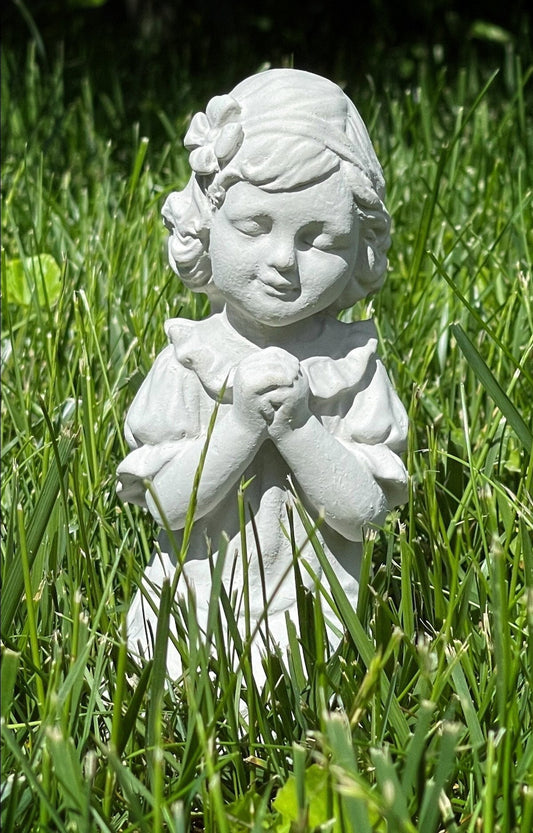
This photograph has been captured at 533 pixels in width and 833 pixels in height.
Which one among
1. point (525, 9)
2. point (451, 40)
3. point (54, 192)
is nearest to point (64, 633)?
point (54, 192)

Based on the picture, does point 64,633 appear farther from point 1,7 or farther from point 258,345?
point 1,7

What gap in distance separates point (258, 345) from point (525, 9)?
16.7 feet

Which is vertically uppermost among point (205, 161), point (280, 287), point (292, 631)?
point (205, 161)

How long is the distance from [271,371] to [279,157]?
0.29 m

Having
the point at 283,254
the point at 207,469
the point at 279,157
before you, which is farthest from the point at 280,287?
the point at 207,469

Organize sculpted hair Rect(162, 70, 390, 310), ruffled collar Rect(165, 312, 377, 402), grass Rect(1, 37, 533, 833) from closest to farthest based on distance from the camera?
grass Rect(1, 37, 533, 833)
sculpted hair Rect(162, 70, 390, 310)
ruffled collar Rect(165, 312, 377, 402)

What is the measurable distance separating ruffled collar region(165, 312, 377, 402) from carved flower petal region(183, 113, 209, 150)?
0.26m

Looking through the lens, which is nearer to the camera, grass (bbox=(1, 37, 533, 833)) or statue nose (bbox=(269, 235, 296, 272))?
grass (bbox=(1, 37, 533, 833))

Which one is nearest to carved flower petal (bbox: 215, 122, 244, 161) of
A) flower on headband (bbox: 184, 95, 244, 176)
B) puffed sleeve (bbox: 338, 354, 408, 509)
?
flower on headband (bbox: 184, 95, 244, 176)

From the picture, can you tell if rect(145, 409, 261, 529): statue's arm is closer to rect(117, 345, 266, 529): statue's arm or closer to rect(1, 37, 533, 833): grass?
rect(117, 345, 266, 529): statue's arm

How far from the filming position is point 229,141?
157 cm

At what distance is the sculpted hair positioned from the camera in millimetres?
1542

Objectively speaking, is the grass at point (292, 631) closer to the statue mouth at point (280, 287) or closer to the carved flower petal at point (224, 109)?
the statue mouth at point (280, 287)

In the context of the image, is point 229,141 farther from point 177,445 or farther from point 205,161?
point 177,445
